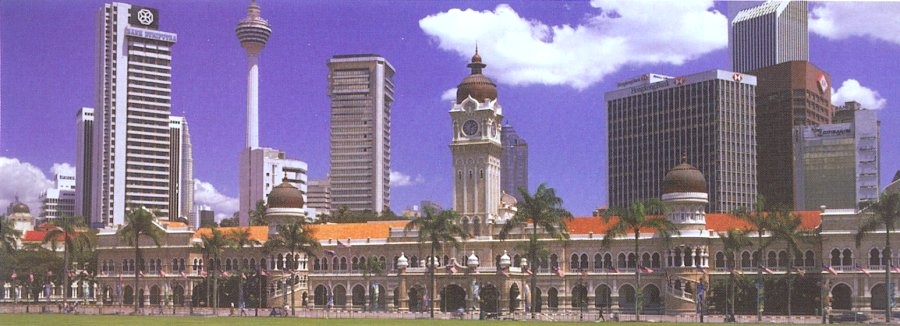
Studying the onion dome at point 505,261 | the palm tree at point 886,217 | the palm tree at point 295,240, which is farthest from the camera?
the palm tree at point 295,240

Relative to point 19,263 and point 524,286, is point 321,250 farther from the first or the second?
point 19,263

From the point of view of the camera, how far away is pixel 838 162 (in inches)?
7328

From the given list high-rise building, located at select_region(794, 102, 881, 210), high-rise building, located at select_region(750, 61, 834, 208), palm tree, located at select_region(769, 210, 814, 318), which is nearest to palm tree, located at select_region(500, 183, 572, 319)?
palm tree, located at select_region(769, 210, 814, 318)

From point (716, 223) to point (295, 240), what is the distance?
39.9 metres

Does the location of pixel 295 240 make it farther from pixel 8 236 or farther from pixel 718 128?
pixel 718 128

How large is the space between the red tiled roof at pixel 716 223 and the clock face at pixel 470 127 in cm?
1361

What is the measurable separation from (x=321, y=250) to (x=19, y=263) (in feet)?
122

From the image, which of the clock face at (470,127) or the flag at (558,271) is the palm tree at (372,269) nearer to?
the clock face at (470,127)

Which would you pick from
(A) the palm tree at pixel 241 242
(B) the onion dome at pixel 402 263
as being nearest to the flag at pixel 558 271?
(B) the onion dome at pixel 402 263

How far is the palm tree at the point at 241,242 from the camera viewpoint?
390 feet

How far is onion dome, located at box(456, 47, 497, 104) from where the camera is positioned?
124 meters

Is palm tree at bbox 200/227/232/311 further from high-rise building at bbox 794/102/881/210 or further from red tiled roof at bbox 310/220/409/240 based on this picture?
high-rise building at bbox 794/102/881/210

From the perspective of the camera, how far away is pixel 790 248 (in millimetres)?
102000

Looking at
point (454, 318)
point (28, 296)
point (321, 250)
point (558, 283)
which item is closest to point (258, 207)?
point (28, 296)
